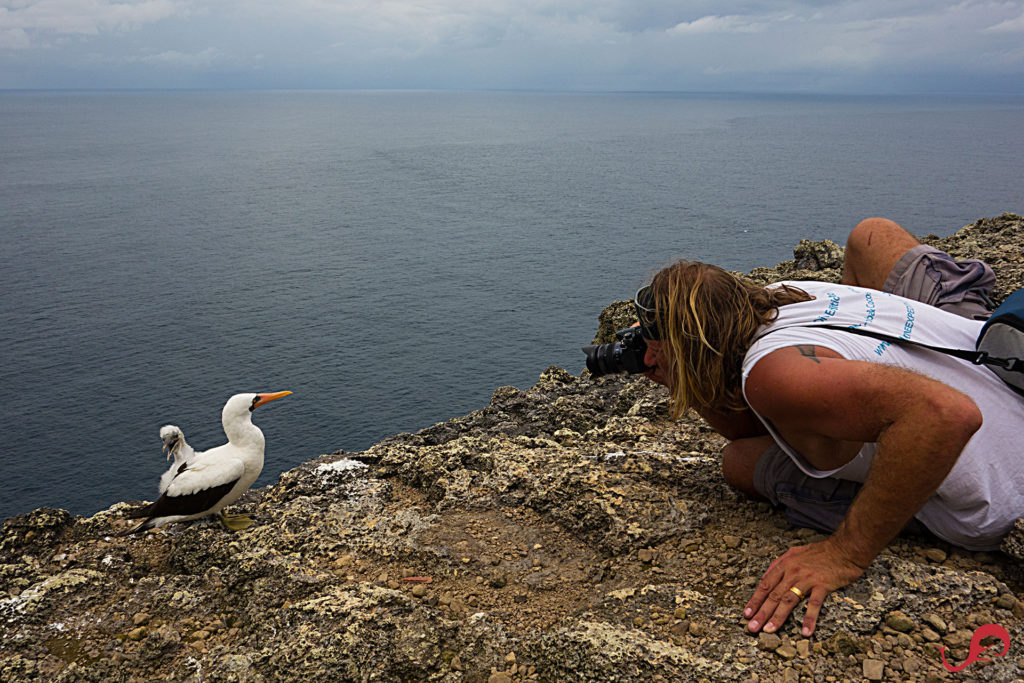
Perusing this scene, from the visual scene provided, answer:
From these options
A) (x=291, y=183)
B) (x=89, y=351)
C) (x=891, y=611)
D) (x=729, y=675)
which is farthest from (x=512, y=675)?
(x=291, y=183)

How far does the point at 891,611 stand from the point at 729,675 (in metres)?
0.98

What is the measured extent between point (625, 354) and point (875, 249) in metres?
2.35

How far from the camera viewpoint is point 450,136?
563ft

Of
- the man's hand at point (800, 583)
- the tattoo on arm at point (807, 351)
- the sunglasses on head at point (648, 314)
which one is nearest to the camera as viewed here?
the tattoo on arm at point (807, 351)

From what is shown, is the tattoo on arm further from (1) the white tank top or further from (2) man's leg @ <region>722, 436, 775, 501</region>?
(2) man's leg @ <region>722, 436, 775, 501</region>

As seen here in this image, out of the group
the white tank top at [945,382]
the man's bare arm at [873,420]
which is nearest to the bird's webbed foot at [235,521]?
the man's bare arm at [873,420]

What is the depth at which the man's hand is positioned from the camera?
3854mm

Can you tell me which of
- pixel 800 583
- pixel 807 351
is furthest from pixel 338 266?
pixel 807 351

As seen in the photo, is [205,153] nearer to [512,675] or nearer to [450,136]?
[450,136]

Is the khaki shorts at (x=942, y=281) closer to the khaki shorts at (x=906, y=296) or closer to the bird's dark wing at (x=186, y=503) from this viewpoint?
the khaki shorts at (x=906, y=296)

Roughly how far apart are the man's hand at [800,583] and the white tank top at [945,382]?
0.45 m
